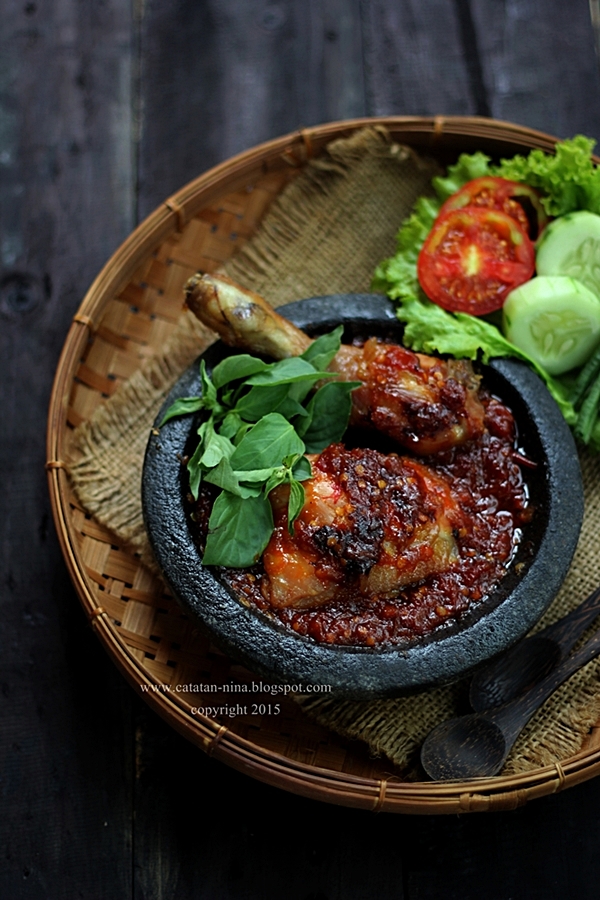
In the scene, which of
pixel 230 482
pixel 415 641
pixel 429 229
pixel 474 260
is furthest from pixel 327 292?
pixel 415 641

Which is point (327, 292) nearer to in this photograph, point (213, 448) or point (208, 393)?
point (208, 393)

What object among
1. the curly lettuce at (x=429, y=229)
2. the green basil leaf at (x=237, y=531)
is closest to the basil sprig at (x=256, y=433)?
the green basil leaf at (x=237, y=531)

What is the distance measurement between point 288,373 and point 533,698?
1298 millimetres

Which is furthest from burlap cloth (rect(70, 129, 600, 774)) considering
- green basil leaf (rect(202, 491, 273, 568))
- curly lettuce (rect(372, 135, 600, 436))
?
green basil leaf (rect(202, 491, 273, 568))

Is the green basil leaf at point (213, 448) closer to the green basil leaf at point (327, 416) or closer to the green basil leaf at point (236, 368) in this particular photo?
the green basil leaf at point (236, 368)

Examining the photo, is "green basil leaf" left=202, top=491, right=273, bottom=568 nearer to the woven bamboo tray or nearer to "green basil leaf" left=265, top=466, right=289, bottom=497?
"green basil leaf" left=265, top=466, right=289, bottom=497

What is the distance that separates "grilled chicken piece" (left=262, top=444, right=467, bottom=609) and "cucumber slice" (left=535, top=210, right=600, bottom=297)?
3.53 ft

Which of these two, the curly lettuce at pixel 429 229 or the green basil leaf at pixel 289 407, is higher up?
the curly lettuce at pixel 429 229

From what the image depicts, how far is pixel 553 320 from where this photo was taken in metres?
2.97

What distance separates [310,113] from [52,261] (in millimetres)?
1366

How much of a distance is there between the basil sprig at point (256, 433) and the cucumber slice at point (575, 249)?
93 cm

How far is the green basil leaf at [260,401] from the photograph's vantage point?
2.64 metres

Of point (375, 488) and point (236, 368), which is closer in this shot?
point (375, 488)

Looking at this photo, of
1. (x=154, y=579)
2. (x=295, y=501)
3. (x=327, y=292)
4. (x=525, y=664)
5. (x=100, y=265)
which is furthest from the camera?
(x=100, y=265)
